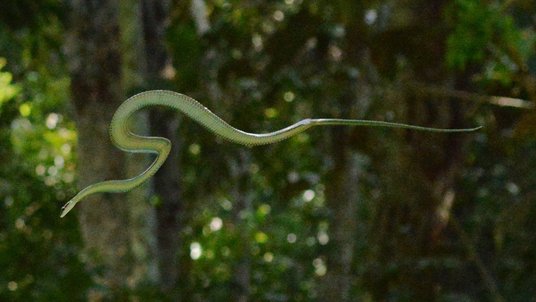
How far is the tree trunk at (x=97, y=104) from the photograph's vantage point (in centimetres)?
450

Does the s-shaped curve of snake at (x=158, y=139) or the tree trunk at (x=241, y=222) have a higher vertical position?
the s-shaped curve of snake at (x=158, y=139)

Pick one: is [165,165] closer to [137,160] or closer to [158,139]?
[137,160]

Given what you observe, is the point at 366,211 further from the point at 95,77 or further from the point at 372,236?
the point at 95,77

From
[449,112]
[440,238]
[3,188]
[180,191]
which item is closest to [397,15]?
[449,112]

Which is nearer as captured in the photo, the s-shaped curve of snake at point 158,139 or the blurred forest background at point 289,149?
the s-shaped curve of snake at point 158,139

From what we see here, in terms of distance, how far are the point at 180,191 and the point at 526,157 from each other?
1.87 metres

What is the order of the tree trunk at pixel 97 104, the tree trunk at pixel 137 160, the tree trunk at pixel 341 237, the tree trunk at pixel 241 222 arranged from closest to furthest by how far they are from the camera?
1. the tree trunk at pixel 137 160
2. the tree trunk at pixel 97 104
3. the tree trunk at pixel 341 237
4. the tree trunk at pixel 241 222

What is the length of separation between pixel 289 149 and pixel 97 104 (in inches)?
71.4

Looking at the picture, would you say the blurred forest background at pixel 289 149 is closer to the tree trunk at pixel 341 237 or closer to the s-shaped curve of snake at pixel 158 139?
the tree trunk at pixel 341 237

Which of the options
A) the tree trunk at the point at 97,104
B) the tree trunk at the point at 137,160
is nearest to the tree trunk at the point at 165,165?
the tree trunk at the point at 97,104

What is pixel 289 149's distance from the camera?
613 cm

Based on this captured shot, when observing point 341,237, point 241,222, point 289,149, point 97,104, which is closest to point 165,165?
point 289,149

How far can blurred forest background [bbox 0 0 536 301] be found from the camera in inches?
162

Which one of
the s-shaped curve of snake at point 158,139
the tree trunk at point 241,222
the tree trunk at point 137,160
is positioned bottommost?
the tree trunk at point 241,222
